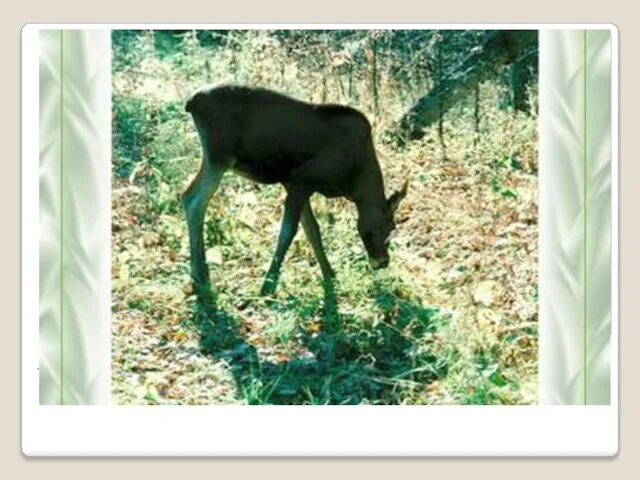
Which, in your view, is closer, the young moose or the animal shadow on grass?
the animal shadow on grass

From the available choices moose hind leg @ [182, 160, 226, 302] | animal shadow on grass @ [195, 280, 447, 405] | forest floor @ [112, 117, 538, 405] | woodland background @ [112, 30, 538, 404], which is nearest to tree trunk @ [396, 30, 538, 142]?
woodland background @ [112, 30, 538, 404]

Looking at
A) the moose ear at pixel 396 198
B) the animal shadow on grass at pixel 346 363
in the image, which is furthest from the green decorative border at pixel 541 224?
the moose ear at pixel 396 198

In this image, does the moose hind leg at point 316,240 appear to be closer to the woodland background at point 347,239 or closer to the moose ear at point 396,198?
the woodland background at point 347,239

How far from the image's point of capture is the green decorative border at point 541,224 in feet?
39.5

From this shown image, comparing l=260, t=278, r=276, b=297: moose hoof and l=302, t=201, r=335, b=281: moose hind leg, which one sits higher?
l=302, t=201, r=335, b=281: moose hind leg

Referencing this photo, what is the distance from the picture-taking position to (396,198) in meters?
12.1

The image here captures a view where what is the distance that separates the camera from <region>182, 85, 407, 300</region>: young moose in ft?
39.7

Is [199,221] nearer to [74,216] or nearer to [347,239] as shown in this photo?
[74,216]

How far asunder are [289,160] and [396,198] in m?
0.73

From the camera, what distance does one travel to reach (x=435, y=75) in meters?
12.2

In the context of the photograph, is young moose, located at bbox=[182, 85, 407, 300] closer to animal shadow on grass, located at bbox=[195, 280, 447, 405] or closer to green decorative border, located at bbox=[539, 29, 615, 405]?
animal shadow on grass, located at bbox=[195, 280, 447, 405]

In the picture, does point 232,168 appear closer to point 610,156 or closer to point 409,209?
point 409,209

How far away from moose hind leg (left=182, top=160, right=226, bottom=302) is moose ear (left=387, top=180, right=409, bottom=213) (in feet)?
3.69

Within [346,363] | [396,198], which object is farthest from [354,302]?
[396,198]
